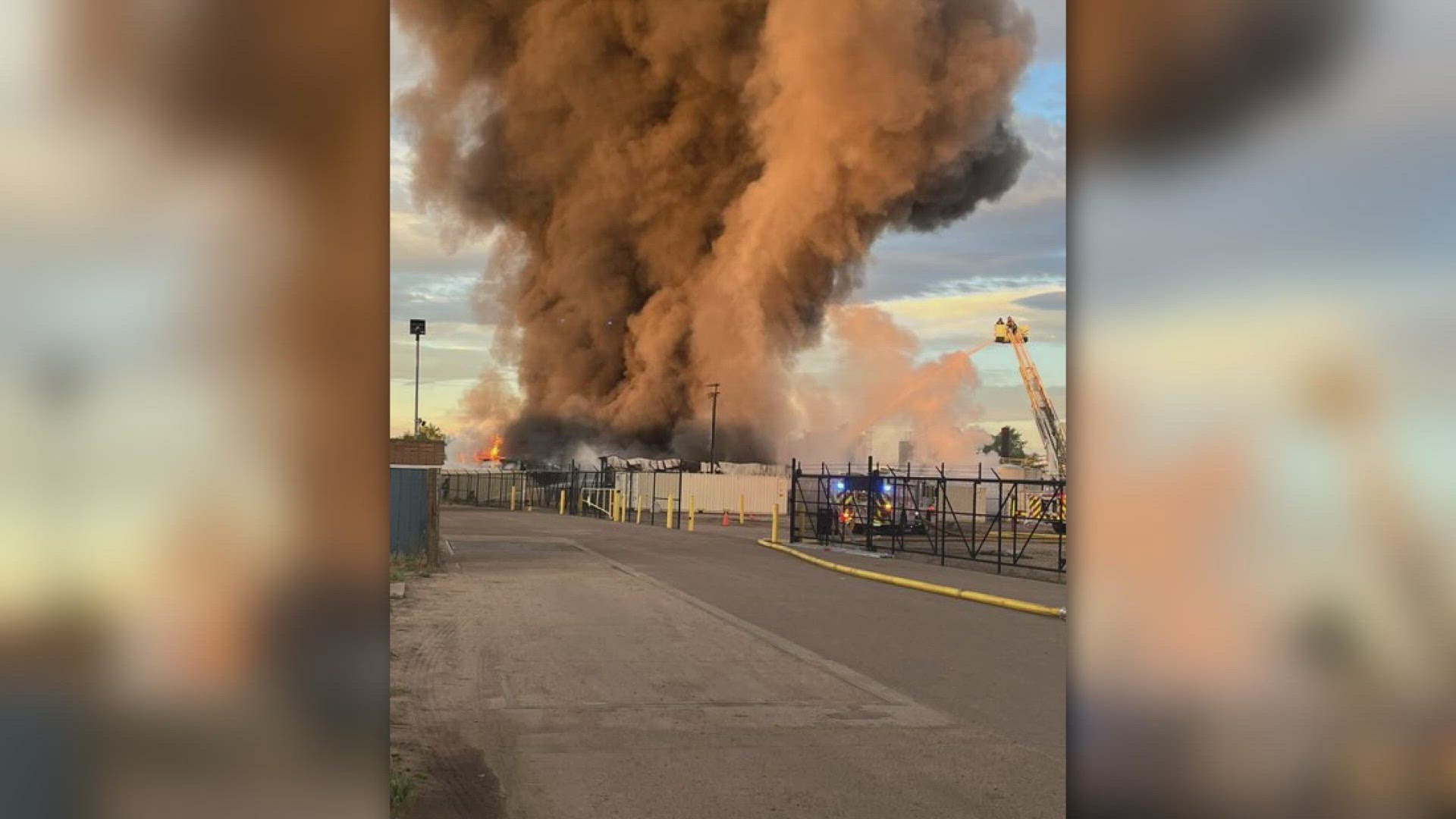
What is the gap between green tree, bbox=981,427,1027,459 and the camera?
84994 mm

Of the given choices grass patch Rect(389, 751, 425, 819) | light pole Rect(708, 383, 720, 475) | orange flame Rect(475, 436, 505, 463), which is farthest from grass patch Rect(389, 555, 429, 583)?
orange flame Rect(475, 436, 505, 463)

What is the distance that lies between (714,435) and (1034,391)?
1359 centimetres

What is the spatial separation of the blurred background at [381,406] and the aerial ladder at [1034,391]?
147 feet

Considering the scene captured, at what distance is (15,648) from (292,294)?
658 millimetres

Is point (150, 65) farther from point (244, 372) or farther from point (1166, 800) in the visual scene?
point (1166, 800)

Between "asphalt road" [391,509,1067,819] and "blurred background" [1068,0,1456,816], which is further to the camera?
"asphalt road" [391,509,1067,819]

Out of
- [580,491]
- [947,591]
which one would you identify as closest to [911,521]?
[947,591]

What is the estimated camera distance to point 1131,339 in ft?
6.35

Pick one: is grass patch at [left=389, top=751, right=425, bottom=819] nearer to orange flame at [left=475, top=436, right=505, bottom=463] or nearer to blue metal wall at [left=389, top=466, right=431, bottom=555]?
blue metal wall at [left=389, top=466, right=431, bottom=555]

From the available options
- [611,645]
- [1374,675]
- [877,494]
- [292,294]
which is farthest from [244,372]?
[877,494]

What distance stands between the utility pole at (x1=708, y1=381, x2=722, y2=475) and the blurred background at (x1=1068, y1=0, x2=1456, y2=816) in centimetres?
4633

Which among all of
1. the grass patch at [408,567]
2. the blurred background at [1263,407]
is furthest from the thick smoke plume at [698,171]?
the blurred background at [1263,407]

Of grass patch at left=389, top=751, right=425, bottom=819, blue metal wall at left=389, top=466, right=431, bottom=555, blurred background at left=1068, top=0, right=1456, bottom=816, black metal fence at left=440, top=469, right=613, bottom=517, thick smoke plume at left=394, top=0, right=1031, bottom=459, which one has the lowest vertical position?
black metal fence at left=440, top=469, right=613, bottom=517

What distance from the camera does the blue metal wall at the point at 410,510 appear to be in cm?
1686
